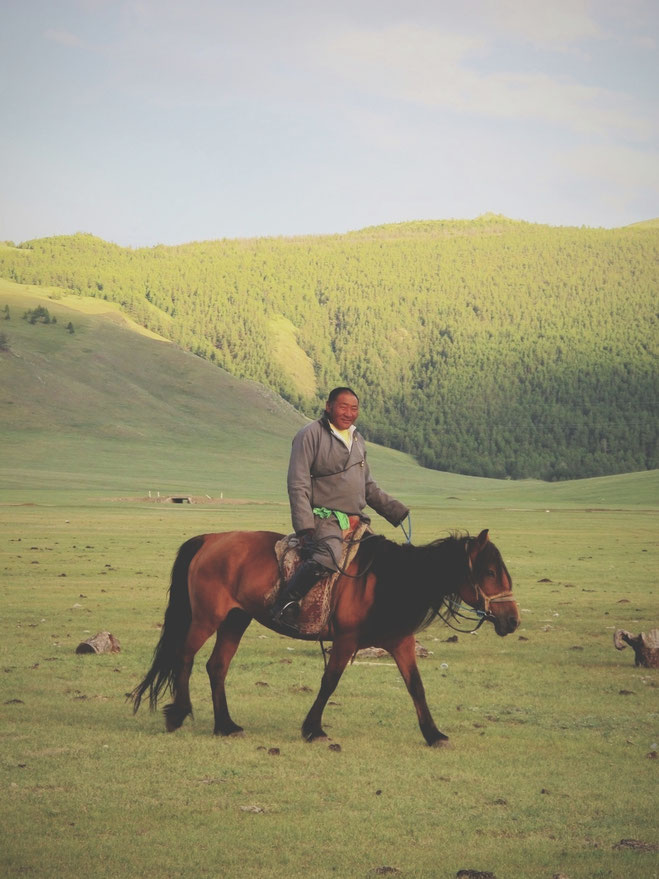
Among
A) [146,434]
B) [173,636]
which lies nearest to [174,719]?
[173,636]

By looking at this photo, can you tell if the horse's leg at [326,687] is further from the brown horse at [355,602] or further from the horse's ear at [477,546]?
the horse's ear at [477,546]

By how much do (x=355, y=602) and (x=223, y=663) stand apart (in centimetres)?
152

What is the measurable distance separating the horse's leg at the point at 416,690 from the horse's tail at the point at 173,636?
2.24m

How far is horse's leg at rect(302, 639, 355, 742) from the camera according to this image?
404 inches

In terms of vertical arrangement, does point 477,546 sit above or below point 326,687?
above

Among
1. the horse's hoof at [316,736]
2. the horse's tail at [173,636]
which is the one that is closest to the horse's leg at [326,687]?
the horse's hoof at [316,736]

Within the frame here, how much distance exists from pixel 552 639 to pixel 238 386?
178471 millimetres

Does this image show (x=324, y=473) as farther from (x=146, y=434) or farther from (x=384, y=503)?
(x=146, y=434)

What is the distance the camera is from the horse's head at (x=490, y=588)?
32.7 feet

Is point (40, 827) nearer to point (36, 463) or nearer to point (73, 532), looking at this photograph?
point (73, 532)

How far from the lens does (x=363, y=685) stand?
1334 centimetres

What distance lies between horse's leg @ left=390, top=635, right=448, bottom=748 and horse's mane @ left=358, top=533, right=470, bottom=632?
0.73 feet

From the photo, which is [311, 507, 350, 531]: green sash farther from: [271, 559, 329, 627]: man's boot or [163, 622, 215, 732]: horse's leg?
[163, 622, 215, 732]: horse's leg

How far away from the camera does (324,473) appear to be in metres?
10.5
